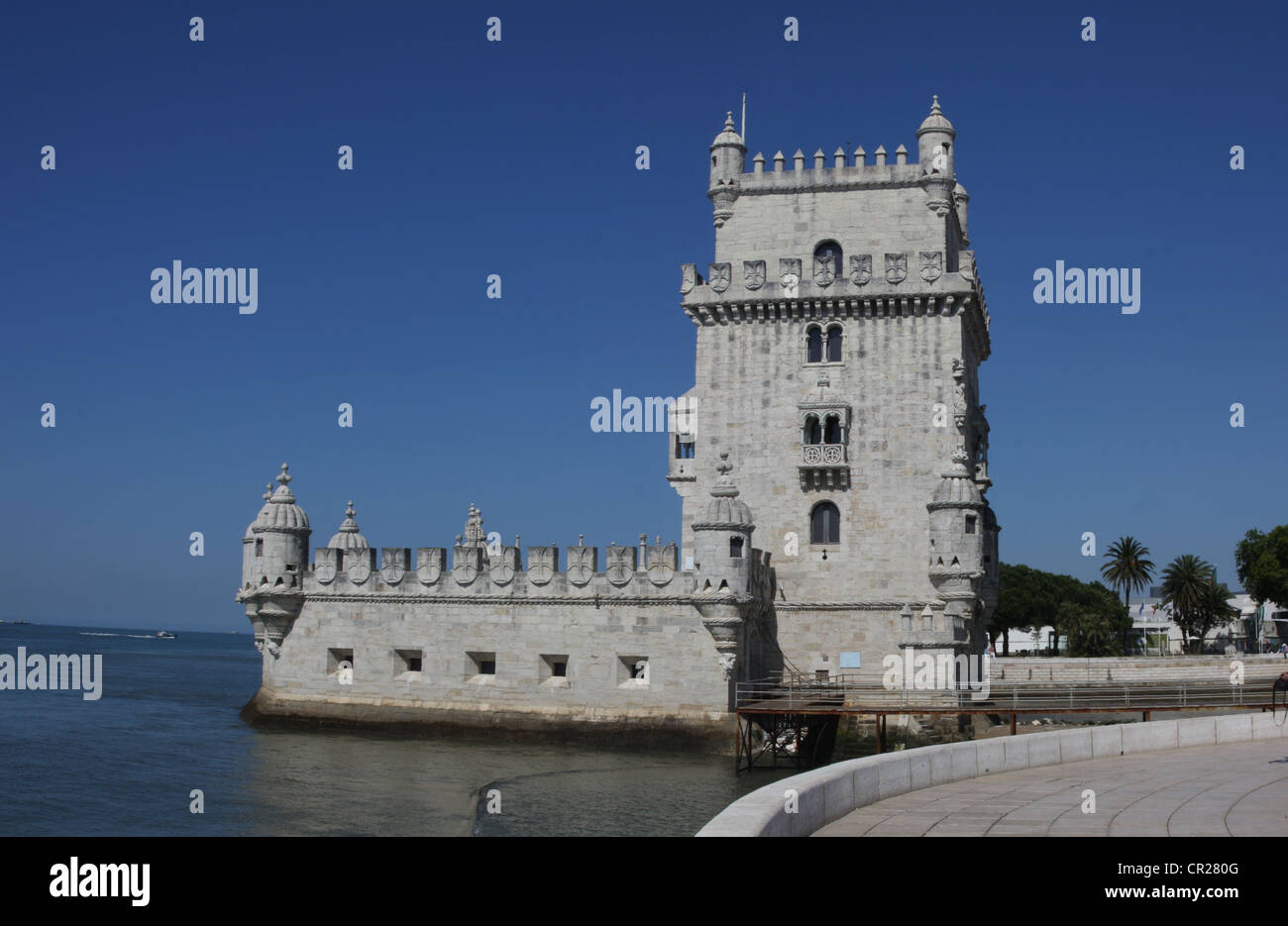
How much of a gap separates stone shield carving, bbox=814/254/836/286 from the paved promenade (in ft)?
82.3

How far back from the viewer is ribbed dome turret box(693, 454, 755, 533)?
125ft

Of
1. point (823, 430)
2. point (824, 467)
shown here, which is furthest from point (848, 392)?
point (824, 467)

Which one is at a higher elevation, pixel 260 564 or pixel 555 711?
pixel 260 564

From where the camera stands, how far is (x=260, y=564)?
4316 centimetres

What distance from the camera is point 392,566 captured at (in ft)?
138

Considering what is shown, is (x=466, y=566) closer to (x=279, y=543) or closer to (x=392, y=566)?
(x=392, y=566)

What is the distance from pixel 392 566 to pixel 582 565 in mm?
6970

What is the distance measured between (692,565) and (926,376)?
405 inches

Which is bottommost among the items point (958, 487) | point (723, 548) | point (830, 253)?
point (723, 548)

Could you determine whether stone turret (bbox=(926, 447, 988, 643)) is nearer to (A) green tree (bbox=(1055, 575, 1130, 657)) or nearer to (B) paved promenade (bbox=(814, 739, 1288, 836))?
(B) paved promenade (bbox=(814, 739, 1288, 836))

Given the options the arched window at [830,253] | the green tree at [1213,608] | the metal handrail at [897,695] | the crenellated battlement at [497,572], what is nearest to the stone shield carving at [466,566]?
the crenellated battlement at [497,572]
